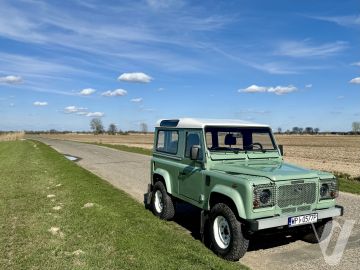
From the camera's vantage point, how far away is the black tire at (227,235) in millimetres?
5652

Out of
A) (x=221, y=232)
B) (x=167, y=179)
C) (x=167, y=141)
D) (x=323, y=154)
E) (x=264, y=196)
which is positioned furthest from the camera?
(x=323, y=154)

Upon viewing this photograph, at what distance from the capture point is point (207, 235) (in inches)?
254

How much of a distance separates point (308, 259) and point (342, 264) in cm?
50

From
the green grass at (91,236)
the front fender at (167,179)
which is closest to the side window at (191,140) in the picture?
the front fender at (167,179)

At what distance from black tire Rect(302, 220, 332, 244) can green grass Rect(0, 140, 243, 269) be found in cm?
186

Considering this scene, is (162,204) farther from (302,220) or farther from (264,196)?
(302,220)

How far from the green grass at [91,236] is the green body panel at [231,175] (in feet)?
2.87

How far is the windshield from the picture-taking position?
7059mm

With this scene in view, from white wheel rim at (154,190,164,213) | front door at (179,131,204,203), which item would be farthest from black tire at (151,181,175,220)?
front door at (179,131,204,203)

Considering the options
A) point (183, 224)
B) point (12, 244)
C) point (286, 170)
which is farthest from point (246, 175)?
point (12, 244)

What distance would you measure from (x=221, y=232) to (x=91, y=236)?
8.11 ft

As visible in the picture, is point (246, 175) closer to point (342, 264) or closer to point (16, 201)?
point (342, 264)

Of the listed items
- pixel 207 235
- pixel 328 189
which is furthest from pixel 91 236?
pixel 328 189

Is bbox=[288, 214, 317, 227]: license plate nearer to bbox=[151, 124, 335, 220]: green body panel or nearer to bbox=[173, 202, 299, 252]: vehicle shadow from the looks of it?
bbox=[151, 124, 335, 220]: green body panel
